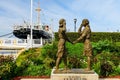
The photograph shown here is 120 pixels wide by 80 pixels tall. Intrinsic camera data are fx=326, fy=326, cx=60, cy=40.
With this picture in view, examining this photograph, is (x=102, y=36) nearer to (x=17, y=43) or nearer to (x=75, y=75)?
(x=17, y=43)

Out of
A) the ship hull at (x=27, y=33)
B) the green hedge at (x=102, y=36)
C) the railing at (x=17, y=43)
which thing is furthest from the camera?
the ship hull at (x=27, y=33)

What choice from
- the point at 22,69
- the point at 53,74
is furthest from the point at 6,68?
the point at 53,74

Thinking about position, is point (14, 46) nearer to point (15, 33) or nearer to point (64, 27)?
point (15, 33)

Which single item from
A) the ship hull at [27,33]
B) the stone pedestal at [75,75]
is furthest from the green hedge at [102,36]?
the ship hull at [27,33]

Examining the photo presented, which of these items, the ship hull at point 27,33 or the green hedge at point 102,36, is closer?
the green hedge at point 102,36

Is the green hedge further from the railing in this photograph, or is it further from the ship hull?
the ship hull

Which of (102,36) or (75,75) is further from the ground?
(102,36)

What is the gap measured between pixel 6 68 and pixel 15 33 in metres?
32.2

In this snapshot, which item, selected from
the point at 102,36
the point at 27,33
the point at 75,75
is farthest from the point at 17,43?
the point at 75,75

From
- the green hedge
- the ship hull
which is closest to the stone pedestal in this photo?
the green hedge

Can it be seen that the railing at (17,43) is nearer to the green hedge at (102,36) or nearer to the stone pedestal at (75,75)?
the green hedge at (102,36)

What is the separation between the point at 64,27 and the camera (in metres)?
13.7

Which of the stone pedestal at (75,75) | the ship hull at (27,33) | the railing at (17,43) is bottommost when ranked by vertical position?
the stone pedestal at (75,75)

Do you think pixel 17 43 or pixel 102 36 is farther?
pixel 17 43
